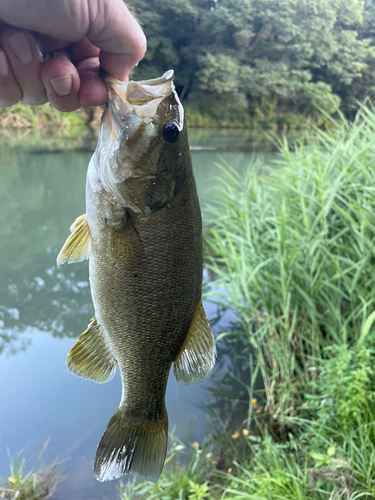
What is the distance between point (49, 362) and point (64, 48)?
3.87 metres

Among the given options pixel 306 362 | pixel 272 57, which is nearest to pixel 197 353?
pixel 306 362

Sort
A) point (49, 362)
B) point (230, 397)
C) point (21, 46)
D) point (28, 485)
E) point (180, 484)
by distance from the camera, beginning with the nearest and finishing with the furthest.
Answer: point (21, 46)
point (180, 484)
point (28, 485)
point (230, 397)
point (49, 362)

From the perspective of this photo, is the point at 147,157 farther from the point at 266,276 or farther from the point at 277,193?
the point at 277,193

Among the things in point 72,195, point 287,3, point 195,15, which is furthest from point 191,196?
point 287,3

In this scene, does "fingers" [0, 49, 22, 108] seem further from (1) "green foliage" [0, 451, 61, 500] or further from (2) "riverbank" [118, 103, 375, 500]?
(1) "green foliage" [0, 451, 61, 500]

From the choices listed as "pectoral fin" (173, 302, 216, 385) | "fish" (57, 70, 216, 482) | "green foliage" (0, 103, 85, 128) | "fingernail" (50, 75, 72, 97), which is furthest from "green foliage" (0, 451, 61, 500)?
"green foliage" (0, 103, 85, 128)

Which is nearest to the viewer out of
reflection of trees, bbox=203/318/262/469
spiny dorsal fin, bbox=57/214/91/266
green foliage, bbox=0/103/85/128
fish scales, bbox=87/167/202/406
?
fish scales, bbox=87/167/202/406

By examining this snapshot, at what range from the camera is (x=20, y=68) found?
1328 mm

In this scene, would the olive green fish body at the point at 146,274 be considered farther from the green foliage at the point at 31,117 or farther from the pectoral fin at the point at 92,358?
the green foliage at the point at 31,117

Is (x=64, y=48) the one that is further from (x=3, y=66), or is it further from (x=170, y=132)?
(x=170, y=132)

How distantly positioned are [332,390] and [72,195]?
9621mm

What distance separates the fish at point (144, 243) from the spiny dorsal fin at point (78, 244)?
0.04 meters

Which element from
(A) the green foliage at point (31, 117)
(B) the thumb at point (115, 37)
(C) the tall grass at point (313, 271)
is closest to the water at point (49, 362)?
(C) the tall grass at point (313, 271)

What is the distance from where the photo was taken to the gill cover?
3.30 ft
